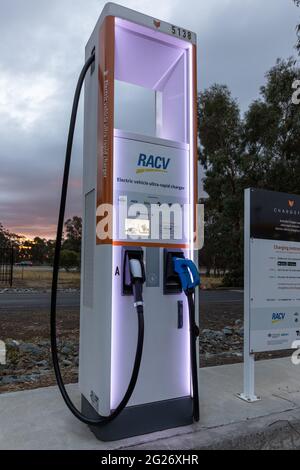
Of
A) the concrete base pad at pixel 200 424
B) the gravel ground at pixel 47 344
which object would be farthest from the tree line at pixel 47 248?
the concrete base pad at pixel 200 424

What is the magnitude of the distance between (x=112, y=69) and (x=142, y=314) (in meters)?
1.92

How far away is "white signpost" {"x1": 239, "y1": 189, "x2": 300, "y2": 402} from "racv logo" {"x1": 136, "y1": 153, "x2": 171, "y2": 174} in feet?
3.57

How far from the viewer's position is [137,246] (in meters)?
3.48

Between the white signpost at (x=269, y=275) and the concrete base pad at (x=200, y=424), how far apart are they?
0.99 feet

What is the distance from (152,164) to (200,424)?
2237 mm

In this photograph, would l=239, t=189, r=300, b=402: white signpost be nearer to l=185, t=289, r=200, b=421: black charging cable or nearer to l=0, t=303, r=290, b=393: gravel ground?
l=185, t=289, r=200, b=421: black charging cable

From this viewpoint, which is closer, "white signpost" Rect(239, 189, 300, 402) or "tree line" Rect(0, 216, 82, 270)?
"white signpost" Rect(239, 189, 300, 402)

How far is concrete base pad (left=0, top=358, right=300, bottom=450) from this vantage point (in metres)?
3.30

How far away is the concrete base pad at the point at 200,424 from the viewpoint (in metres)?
3.30

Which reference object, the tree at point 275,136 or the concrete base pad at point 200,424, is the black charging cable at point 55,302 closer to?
the concrete base pad at point 200,424

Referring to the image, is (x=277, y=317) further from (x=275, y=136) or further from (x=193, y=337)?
(x=275, y=136)

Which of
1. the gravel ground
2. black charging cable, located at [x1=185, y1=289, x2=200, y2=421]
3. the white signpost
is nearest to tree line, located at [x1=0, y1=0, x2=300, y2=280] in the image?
the gravel ground

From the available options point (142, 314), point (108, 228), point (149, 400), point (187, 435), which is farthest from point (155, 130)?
point (187, 435)
